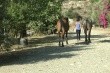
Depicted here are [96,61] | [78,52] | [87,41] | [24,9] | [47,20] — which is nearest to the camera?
[96,61]

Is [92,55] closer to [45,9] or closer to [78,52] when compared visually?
[78,52]

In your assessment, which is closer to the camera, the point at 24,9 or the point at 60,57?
the point at 60,57

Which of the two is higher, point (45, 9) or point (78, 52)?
point (45, 9)

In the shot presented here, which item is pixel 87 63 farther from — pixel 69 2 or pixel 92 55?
pixel 69 2

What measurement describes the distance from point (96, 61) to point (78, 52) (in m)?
3.62

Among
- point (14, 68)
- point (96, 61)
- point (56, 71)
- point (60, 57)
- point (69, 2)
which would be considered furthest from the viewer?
point (69, 2)

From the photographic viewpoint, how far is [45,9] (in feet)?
110

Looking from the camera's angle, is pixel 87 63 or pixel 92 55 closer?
pixel 87 63

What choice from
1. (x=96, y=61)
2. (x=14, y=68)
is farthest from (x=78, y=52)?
(x=14, y=68)

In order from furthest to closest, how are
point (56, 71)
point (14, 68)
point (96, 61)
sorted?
point (96, 61) < point (14, 68) < point (56, 71)

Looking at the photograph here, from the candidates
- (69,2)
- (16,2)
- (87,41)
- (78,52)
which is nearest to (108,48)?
(78,52)

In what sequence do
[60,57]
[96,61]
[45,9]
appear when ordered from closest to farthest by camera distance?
[96,61] < [60,57] < [45,9]

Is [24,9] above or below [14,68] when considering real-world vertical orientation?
above

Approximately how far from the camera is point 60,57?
784 inches
